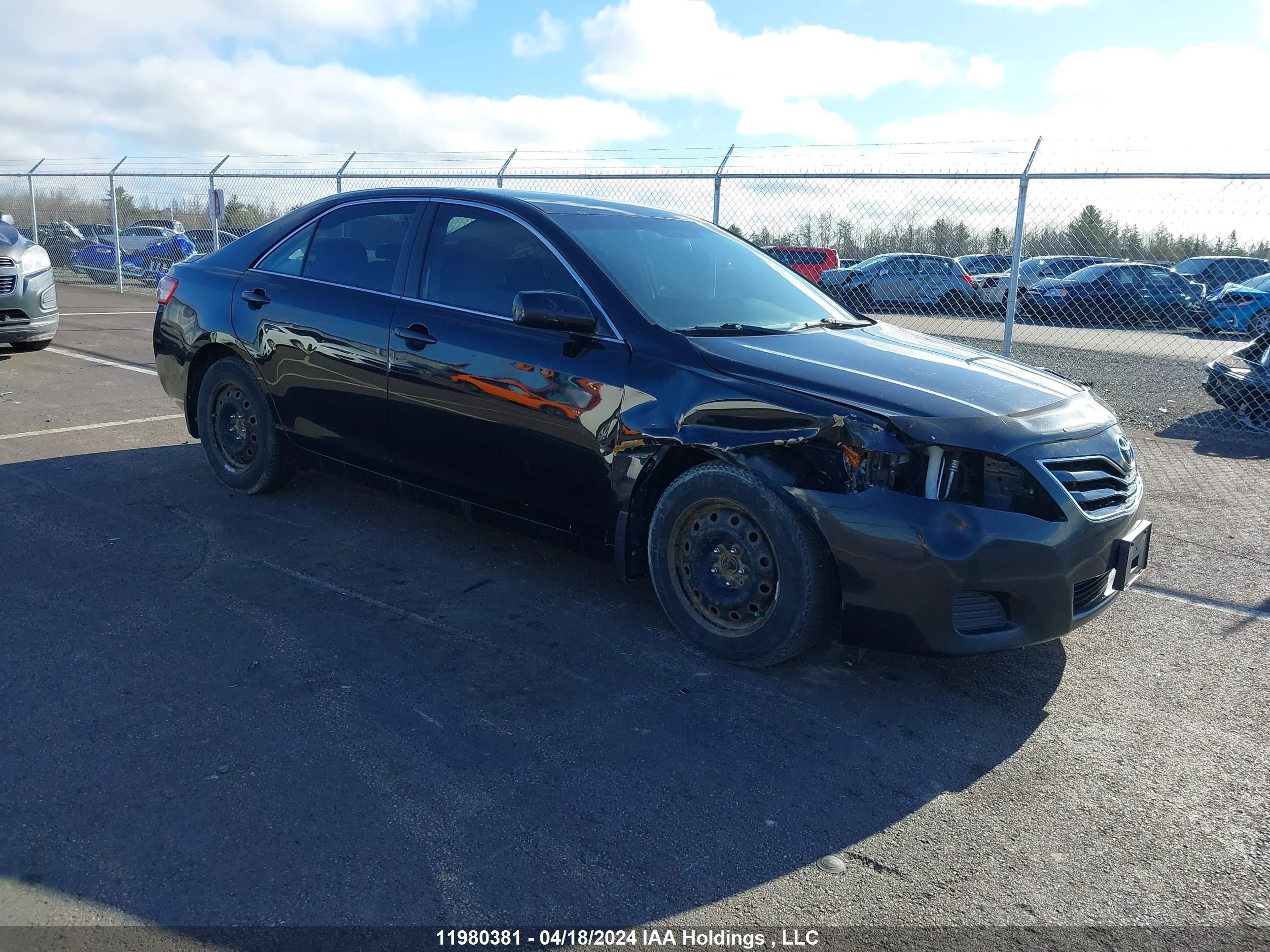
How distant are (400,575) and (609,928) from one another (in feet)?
8.44

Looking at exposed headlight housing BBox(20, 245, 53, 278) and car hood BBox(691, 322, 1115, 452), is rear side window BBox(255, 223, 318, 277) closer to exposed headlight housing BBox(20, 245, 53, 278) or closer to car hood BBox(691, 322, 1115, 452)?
car hood BBox(691, 322, 1115, 452)

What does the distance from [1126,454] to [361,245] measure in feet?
12.0

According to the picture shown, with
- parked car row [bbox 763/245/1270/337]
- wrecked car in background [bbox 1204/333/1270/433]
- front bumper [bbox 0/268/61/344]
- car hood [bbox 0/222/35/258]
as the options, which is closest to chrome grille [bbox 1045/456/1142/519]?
wrecked car in background [bbox 1204/333/1270/433]

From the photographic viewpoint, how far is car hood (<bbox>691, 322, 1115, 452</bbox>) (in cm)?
338

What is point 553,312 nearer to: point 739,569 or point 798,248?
point 739,569

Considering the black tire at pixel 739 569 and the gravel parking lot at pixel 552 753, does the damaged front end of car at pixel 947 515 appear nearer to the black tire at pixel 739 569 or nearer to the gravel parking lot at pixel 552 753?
the black tire at pixel 739 569

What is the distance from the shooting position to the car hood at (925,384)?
11.1ft

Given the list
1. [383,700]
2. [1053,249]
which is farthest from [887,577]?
Result: [1053,249]

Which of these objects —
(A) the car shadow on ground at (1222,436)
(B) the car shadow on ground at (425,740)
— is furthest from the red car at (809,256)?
(B) the car shadow on ground at (425,740)

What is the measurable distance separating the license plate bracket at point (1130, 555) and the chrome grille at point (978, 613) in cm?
52

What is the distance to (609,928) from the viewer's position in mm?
2391

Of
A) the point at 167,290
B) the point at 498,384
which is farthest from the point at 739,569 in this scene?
the point at 167,290

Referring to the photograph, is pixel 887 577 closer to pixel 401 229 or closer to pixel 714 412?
pixel 714 412

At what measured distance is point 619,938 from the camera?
2.36 metres
